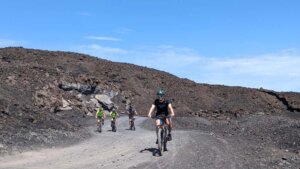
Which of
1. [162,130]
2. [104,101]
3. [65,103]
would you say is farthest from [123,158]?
[104,101]

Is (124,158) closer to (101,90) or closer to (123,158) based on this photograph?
(123,158)

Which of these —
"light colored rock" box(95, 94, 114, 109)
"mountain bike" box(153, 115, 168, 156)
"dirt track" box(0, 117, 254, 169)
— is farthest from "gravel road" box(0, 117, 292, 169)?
"light colored rock" box(95, 94, 114, 109)

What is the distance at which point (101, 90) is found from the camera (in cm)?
6600

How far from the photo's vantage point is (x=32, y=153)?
17484 millimetres

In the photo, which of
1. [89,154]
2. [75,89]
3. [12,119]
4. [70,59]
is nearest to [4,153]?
[89,154]

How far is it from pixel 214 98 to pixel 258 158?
6369 centimetres

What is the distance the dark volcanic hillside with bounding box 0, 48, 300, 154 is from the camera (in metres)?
51.4

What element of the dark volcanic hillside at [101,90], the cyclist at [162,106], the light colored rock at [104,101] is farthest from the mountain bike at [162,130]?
the light colored rock at [104,101]

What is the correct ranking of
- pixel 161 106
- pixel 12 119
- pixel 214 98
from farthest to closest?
pixel 214 98 → pixel 12 119 → pixel 161 106

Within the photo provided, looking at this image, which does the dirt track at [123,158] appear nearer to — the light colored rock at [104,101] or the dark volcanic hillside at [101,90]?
the dark volcanic hillside at [101,90]

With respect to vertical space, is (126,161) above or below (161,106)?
below

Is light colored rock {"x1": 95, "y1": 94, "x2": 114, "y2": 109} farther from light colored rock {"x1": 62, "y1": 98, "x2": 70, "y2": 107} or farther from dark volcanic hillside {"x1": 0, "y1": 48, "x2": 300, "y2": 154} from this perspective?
light colored rock {"x1": 62, "y1": 98, "x2": 70, "y2": 107}

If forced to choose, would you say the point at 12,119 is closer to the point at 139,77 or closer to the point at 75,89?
the point at 75,89

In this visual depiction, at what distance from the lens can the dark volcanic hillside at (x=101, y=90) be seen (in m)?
51.4
